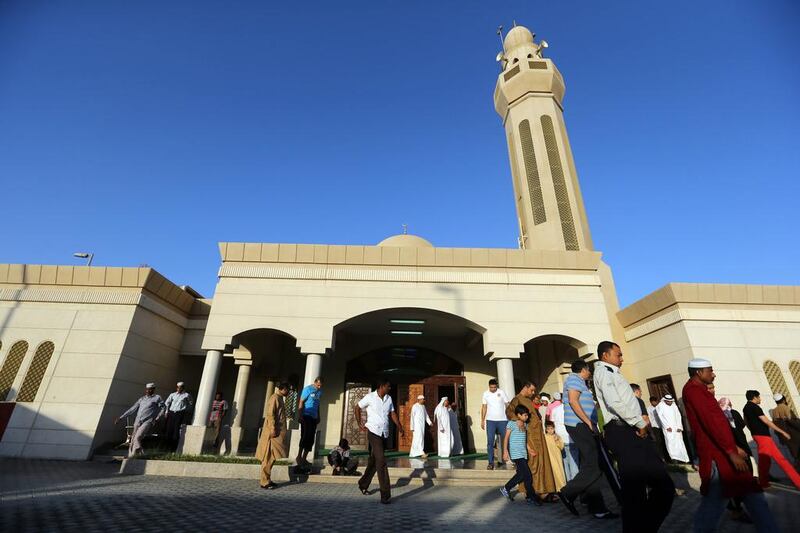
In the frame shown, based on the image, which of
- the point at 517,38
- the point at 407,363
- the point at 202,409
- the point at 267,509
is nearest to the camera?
the point at 267,509

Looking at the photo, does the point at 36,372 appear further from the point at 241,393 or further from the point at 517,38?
the point at 517,38

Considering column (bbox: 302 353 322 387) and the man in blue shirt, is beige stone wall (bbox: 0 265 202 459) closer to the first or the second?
column (bbox: 302 353 322 387)

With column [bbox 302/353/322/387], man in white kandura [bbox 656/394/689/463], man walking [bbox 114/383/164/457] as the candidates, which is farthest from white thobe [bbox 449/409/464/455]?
man walking [bbox 114/383/164/457]

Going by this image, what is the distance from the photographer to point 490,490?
6230 mm

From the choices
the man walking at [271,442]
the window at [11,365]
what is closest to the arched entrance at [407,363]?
the man walking at [271,442]

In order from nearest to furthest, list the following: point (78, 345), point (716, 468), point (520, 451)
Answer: point (716, 468) < point (520, 451) < point (78, 345)

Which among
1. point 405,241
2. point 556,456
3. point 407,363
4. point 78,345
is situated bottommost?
point 556,456

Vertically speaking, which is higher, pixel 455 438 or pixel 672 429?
pixel 672 429

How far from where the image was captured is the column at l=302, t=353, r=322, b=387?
31.5 ft

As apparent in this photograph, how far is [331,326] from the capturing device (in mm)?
10219

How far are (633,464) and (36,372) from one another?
41.6ft

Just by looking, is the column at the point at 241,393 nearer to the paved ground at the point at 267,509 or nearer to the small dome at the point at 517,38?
the paved ground at the point at 267,509

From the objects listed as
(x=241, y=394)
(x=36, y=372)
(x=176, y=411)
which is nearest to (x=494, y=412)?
(x=176, y=411)

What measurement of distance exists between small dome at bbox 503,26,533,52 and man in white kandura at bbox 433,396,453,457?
71.1ft
